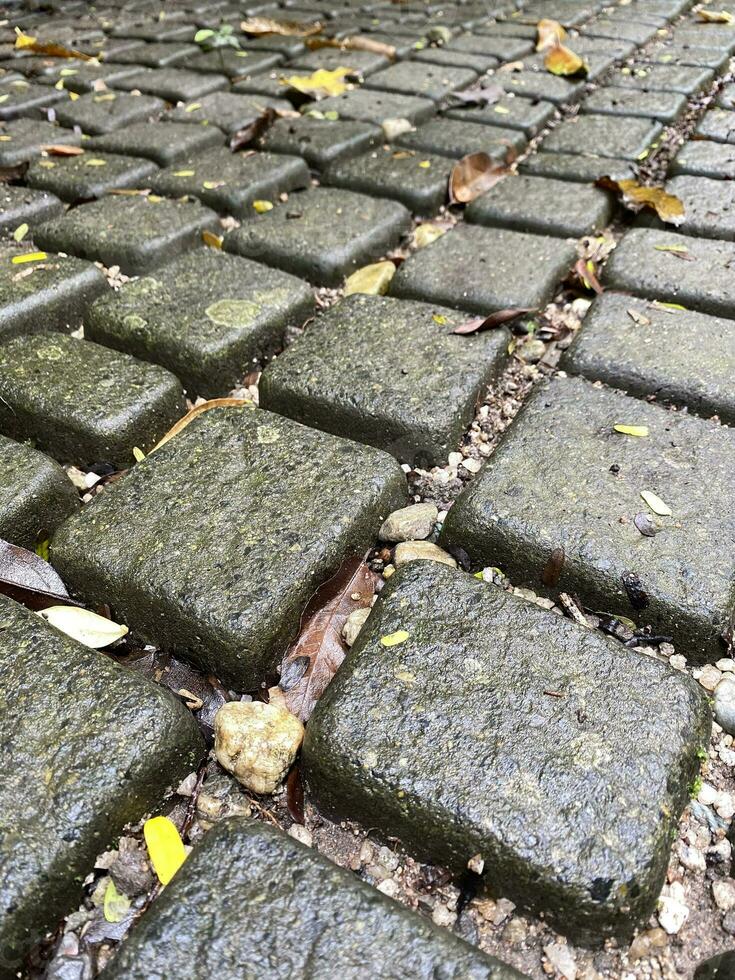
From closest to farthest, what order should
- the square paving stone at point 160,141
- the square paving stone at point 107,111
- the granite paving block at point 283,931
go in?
the granite paving block at point 283,931 → the square paving stone at point 160,141 → the square paving stone at point 107,111

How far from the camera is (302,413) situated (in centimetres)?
176

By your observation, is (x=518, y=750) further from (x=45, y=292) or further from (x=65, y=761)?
(x=45, y=292)

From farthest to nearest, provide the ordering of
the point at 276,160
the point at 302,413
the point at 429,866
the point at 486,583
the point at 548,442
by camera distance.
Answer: the point at 276,160 → the point at 302,413 → the point at 548,442 → the point at 486,583 → the point at 429,866

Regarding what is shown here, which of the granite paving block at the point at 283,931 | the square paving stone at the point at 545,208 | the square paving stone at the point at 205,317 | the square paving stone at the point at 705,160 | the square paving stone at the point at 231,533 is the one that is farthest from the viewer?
the square paving stone at the point at 705,160

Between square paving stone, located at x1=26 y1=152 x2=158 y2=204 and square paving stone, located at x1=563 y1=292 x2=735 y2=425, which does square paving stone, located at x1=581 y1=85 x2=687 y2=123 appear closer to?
square paving stone, located at x1=563 y1=292 x2=735 y2=425

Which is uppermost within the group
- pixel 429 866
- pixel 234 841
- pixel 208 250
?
pixel 208 250

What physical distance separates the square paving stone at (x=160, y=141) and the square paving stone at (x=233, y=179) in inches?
2.4

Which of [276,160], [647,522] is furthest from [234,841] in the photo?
[276,160]

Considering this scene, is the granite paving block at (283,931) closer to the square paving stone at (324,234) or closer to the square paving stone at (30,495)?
the square paving stone at (30,495)

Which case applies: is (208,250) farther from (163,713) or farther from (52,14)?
(52,14)

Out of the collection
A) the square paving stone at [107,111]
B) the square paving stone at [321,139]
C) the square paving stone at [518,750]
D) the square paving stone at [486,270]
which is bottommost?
the square paving stone at [518,750]

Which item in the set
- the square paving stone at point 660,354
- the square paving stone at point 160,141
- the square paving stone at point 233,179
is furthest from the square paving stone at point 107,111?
the square paving stone at point 660,354

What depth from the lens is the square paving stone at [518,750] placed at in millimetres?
998

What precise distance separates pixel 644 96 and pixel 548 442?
2445 mm
